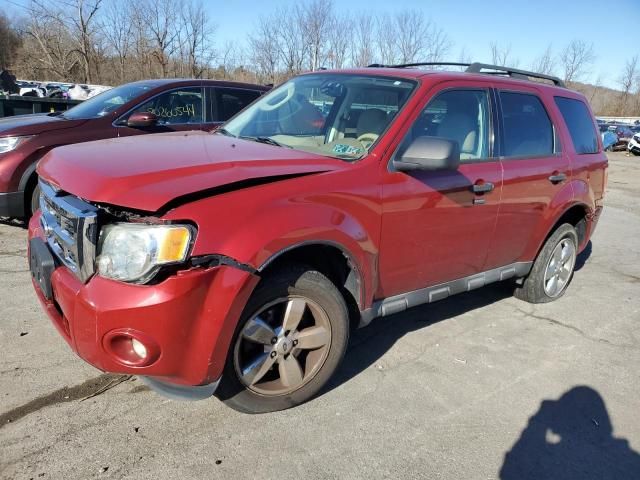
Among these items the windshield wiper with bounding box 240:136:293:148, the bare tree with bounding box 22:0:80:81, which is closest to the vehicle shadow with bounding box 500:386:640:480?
the windshield wiper with bounding box 240:136:293:148

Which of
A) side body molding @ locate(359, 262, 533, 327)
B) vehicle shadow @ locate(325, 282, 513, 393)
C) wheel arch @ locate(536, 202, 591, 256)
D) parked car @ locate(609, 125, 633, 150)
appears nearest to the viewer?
side body molding @ locate(359, 262, 533, 327)

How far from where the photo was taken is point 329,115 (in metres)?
3.51

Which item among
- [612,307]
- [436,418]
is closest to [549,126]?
[612,307]

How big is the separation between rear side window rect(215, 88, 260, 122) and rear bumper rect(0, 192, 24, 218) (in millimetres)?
2500

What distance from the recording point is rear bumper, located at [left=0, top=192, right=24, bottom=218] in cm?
516

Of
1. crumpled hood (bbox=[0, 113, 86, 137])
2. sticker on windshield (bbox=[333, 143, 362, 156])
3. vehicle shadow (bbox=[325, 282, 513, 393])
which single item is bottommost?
vehicle shadow (bbox=[325, 282, 513, 393])

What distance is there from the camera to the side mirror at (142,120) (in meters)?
5.53

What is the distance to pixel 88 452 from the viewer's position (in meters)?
2.43

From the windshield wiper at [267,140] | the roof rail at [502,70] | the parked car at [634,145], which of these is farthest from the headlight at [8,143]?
the parked car at [634,145]

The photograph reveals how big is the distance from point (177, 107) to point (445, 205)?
14.0 feet

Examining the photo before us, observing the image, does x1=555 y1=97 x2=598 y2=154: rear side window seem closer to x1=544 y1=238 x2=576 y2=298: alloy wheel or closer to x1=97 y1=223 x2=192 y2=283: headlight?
x1=544 y1=238 x2=576 y2=298: alloy wheel

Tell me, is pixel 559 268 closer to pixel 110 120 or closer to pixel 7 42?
pixel 110 120

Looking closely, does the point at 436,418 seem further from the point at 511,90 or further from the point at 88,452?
the point at 511,90

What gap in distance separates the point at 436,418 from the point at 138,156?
220 cm
